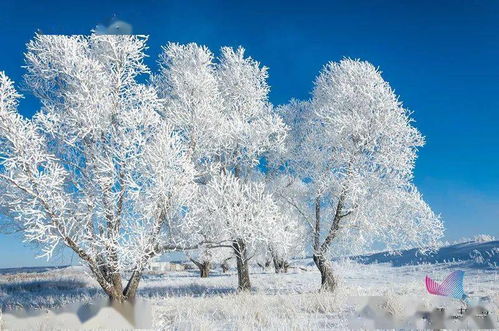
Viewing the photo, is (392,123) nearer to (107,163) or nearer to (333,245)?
(333,245)

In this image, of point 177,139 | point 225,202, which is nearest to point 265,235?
point 225,202

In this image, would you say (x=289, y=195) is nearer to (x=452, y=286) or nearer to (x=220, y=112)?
(x=220, y=112)

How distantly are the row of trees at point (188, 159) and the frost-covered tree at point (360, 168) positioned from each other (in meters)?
0.05

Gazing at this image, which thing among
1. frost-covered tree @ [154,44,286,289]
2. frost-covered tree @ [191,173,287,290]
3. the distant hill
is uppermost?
frost-covered tree @ [154,44,286,289]

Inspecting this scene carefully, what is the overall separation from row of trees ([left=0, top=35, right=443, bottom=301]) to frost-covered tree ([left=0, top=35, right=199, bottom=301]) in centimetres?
5

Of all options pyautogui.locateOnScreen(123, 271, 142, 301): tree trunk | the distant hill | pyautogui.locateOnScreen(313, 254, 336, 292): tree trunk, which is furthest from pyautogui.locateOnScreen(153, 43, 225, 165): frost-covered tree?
the distant hill

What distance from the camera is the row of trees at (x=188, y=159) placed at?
11.0 m

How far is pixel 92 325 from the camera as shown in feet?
24.8

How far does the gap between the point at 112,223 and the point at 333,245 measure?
8404 mm

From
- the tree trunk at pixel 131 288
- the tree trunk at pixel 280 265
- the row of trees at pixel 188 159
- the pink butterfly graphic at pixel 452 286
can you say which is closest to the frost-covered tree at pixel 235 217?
the row of trees at pixel 188 159

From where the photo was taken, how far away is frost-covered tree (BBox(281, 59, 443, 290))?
1468 centimetres

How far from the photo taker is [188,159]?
13.1 metres

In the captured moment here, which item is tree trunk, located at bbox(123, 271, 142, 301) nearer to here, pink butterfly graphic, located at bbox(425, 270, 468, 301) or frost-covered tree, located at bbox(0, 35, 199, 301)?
frost-covered tree, located at bbox(0, 35, 199, 301)

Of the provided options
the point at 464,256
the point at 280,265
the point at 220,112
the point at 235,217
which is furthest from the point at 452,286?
the point at 280,265
